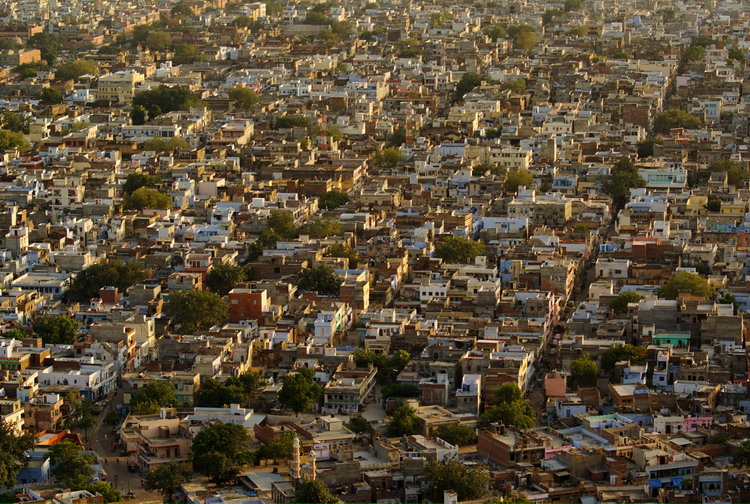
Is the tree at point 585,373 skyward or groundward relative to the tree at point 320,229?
skyward

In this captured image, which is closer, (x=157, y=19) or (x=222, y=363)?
(x=222, y=363)

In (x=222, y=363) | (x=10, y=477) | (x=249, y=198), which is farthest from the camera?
(x=249, y=198)

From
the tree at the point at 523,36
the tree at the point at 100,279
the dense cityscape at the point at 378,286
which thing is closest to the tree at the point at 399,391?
the dense cityscape at the point at 378,286

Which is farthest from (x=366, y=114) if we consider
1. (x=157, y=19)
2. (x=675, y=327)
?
(x=157, y=19)

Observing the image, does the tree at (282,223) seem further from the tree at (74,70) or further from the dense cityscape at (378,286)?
the tree at (74,70)

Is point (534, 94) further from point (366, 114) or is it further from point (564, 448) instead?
point (564, 448)

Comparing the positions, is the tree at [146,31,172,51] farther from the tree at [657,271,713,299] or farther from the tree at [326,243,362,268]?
the tree at [657,271,713,299]
